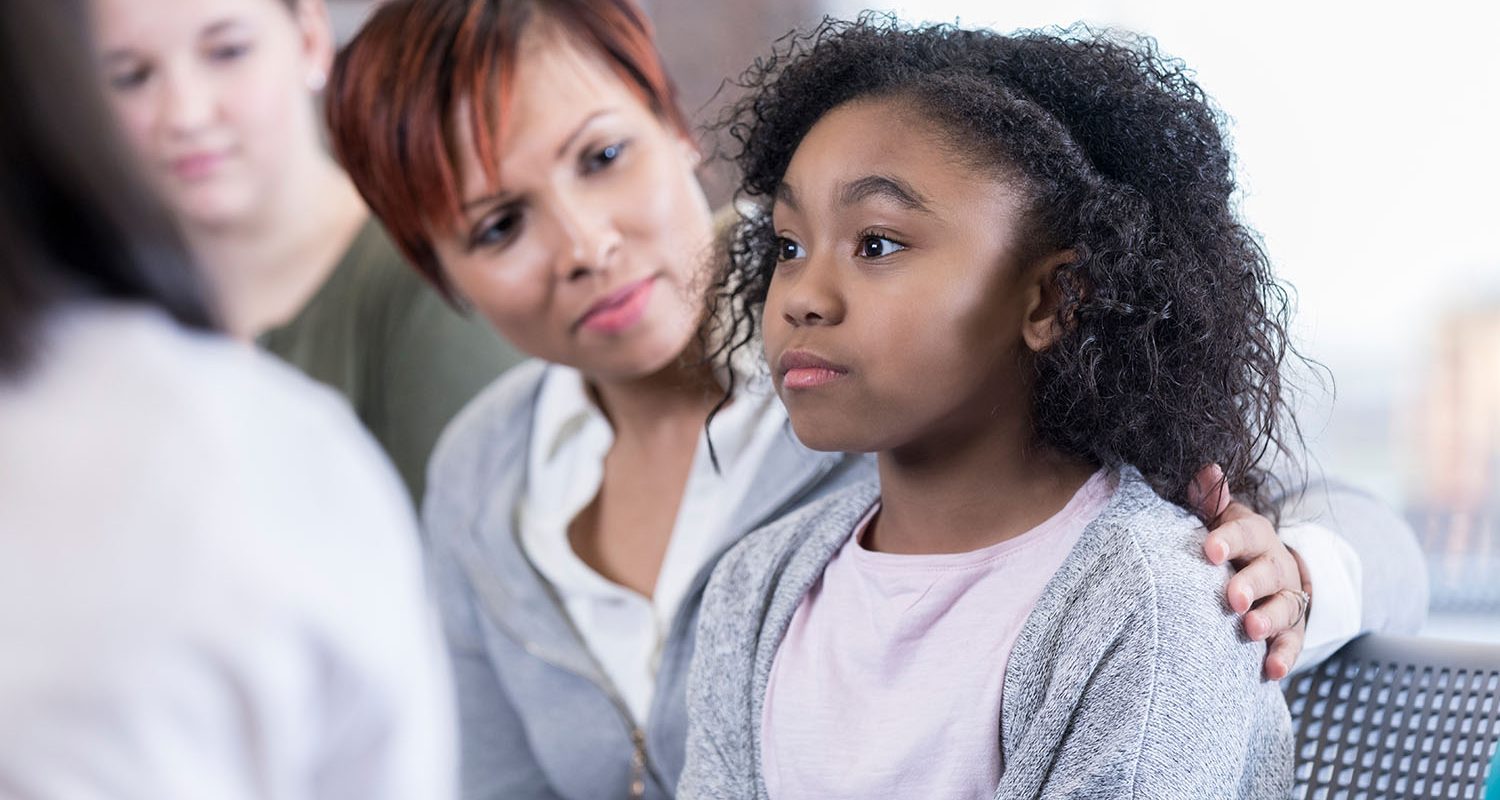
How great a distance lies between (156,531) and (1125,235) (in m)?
0.62

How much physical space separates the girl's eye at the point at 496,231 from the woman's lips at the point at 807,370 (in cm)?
43

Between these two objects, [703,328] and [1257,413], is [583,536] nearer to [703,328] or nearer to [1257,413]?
[703,328]

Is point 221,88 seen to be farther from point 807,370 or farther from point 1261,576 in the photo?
point 1261,576

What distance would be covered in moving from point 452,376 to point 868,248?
83 cm

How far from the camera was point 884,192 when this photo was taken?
833 millimetres

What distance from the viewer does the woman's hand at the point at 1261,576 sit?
803 mm

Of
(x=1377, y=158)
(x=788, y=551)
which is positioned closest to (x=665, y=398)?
(x=788, y=551)

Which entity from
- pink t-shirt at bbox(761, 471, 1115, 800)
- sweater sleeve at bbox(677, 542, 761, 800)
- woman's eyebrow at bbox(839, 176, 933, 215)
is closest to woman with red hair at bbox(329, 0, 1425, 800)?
sweater sleeve at bbox(677, 542, 761, 800)

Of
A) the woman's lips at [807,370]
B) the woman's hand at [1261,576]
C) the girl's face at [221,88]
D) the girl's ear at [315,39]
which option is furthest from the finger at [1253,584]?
the girl's ear at [315,39]

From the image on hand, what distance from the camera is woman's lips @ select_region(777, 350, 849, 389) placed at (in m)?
0.83

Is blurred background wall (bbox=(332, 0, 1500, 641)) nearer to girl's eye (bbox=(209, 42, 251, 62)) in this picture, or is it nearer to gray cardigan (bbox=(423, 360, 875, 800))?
Answer: girl's eye (bbox=(209, 42, 251, 62))

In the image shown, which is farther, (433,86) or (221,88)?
(221,88)

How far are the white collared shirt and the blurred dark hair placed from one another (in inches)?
29.8

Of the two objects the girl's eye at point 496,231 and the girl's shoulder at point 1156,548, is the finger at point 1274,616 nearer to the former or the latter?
the girl's shoulder at point 1156,548
